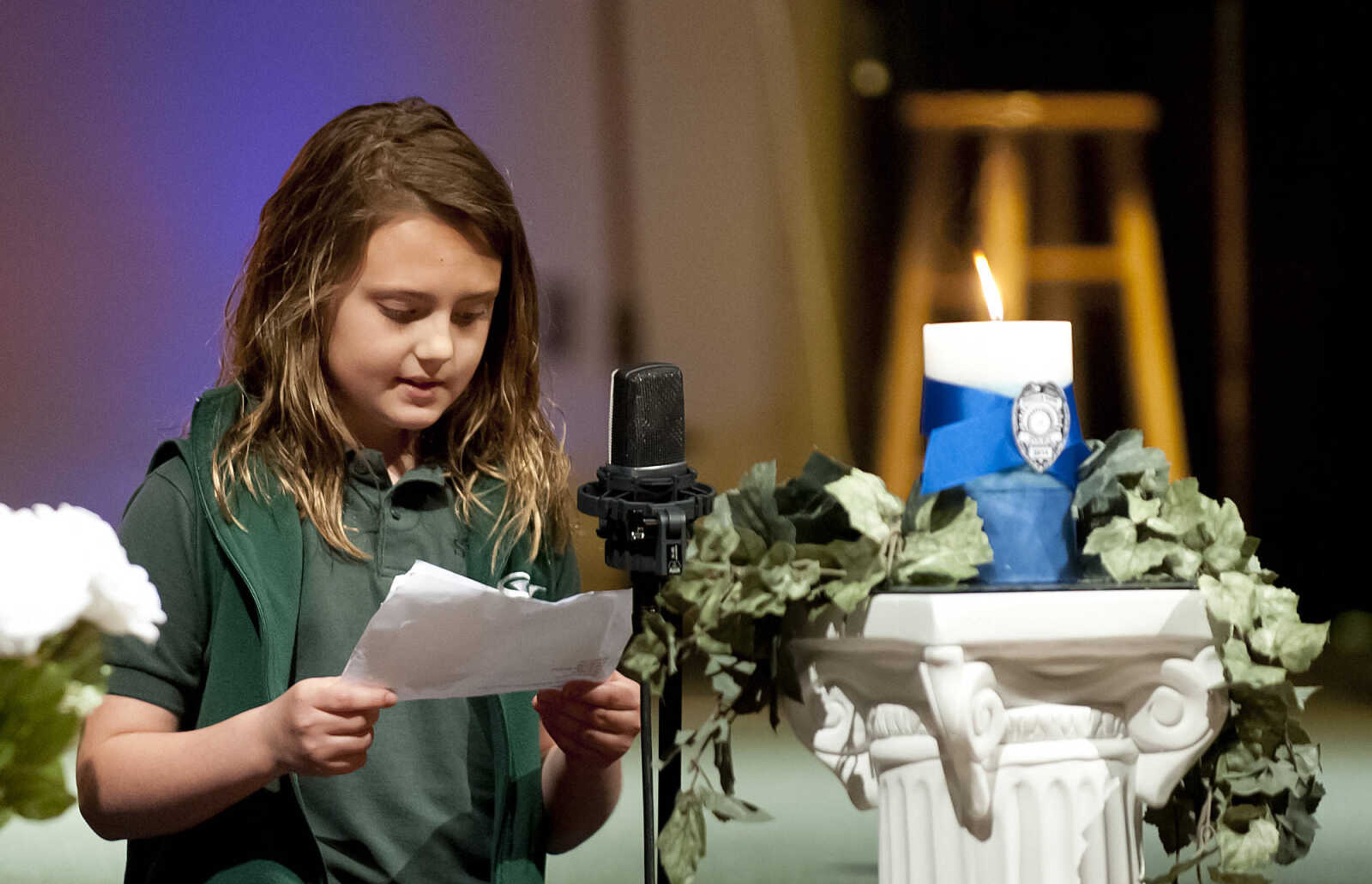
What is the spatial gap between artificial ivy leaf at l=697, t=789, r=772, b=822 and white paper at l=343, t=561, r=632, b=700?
145mm

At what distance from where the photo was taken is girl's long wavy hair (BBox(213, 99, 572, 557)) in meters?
1.25

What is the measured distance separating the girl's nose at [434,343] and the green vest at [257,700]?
173 millimetres

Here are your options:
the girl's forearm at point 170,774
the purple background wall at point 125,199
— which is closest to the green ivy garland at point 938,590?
the girl's forearm at point 170,774

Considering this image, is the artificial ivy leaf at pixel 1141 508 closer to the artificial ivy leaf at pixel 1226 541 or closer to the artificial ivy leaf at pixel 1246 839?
the artificial ivy leaf at pixel 1226 541

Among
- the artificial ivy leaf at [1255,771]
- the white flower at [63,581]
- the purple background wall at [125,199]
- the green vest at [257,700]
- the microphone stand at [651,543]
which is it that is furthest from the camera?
the purple background wall at [125,199]

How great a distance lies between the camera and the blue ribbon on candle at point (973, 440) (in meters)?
0.94

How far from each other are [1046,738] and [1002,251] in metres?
2.74

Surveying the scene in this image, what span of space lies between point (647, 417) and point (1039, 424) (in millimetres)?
272

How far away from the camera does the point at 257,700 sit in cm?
116

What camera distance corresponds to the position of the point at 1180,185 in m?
3.54

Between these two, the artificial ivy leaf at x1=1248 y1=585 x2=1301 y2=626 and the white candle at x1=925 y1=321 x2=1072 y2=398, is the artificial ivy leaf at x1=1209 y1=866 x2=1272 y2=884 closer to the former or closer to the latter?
the artificial ivy leaf at x1=1248 y1=585 x2=1301 y2=626

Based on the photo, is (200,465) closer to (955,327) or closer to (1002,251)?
(955,327)

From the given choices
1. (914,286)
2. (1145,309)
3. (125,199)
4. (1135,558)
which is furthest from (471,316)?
(1145,309)

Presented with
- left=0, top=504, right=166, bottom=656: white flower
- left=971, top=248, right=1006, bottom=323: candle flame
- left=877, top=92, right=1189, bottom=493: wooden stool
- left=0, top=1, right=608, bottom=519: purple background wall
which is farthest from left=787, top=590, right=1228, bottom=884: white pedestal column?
left=877, top=92, right=1189, bottom=493: wooden stool
